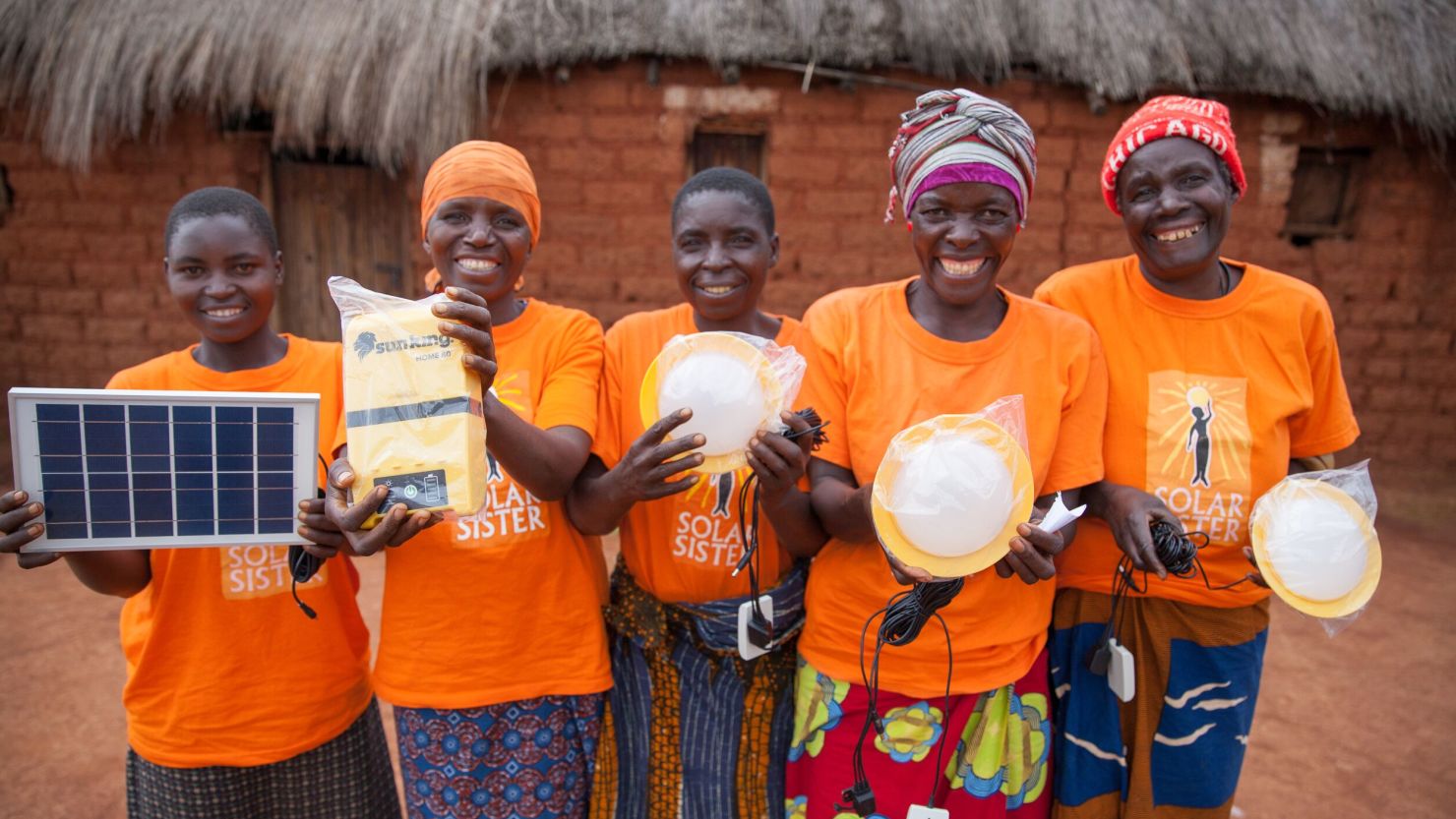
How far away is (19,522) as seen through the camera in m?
1.56

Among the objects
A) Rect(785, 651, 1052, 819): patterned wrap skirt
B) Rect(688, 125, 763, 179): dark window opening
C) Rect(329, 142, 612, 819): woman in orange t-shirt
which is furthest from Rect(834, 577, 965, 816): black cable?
Rect(688, 125, 763, 179): dark window opening

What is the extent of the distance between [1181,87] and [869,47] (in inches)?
88.7

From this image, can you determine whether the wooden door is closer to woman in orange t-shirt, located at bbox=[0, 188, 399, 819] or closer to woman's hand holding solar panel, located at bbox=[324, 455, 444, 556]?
woman in orange t-shirt, located at bbox=[0, 188, 399, 819]

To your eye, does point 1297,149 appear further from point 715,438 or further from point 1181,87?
point 715,438

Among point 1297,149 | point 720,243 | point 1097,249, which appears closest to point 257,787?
point 720,243

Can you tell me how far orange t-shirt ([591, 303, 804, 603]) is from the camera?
6.62 ft

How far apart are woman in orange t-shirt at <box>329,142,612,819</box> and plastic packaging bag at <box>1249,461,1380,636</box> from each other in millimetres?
1501

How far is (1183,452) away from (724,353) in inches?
43.5

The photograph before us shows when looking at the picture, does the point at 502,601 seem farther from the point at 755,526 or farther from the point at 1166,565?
the point at 1166,565

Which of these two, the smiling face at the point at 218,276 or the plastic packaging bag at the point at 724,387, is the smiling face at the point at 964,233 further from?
the smiling face at the point at 218,276

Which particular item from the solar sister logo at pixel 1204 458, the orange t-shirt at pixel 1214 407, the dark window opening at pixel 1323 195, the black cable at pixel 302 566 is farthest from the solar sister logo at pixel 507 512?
the dark window opening at pixel 1323 195

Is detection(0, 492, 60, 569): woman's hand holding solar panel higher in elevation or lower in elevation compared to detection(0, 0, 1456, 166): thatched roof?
lower

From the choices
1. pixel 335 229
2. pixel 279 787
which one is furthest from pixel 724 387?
pixel 335 229

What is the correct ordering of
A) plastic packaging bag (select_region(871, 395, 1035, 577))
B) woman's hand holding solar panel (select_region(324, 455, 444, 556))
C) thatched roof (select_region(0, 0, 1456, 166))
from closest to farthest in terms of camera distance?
1. woman's hand holding solar panel (select_region(324, 455, 444, 556))
2. plastic packaging bag (select_region(871, 395, 1035, 577))
3. thatched roof (select_region(0, 0, 1456, 166))
